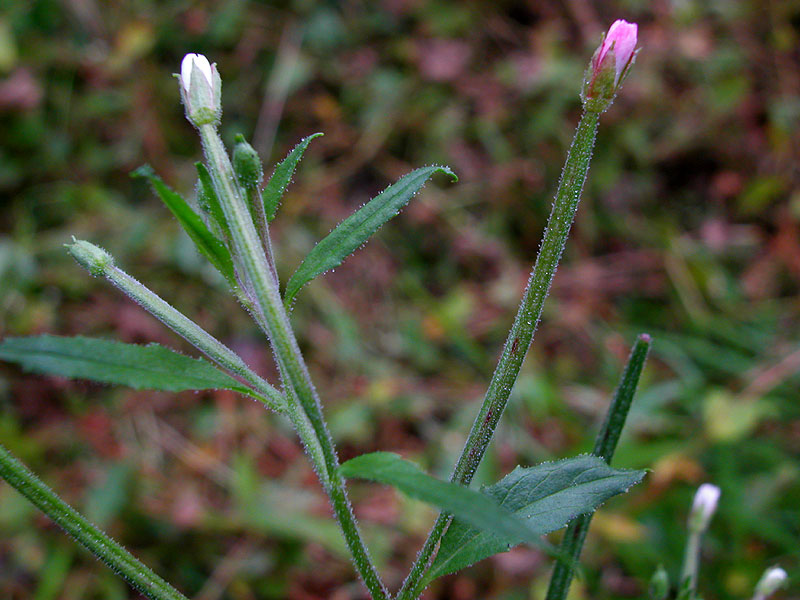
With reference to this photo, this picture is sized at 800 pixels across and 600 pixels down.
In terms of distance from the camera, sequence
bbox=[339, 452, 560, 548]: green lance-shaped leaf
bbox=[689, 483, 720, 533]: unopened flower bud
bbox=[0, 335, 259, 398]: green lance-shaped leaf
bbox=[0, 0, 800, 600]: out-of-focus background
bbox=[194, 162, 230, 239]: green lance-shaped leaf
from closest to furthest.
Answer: bbox=[339, 452, 560, 548]: green lance-shaped leaf → bbox=[0, 335, 259, 398]: green lance-shaped leaf → bbox=[194, 162, 230, 239]: green lance-shaped leaf → bbox=[689, 483, 720, 533]: unopened flower bud → bbox=[0, 0, 800, 600]: out-of-focus background

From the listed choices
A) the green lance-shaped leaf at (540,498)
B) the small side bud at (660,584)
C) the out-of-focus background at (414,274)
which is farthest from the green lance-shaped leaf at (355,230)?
the out-of-focus background at (414,274)

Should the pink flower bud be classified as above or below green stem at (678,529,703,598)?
above

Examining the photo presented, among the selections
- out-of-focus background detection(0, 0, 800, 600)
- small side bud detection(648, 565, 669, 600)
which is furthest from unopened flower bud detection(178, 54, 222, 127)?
out-of-focus background detection(0, 0, 800, 600)

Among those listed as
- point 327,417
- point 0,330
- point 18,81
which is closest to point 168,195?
point 327,417

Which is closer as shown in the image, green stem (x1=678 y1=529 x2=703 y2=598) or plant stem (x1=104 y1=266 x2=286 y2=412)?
plant stem (x1=104 y1=266 x2=286 y2=412)

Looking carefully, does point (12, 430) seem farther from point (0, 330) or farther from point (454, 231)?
point (454, 231)

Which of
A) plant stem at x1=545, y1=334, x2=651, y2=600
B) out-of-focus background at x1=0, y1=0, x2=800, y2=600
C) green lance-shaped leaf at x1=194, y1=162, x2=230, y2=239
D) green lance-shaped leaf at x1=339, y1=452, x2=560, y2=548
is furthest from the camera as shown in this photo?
out-of-focus background at x1=0, y1=0, x2=800, y2=600

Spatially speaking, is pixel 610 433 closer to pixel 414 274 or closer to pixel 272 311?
pixel 272 311

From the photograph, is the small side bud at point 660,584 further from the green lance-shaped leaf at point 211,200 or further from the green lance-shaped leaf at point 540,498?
the green lance-shaped leaf at point 211,200

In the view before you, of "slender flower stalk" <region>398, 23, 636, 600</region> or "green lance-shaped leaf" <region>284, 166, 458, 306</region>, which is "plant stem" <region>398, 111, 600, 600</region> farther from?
"green lance-shaped leaf" <region>284, 166, 458, 306</region>
